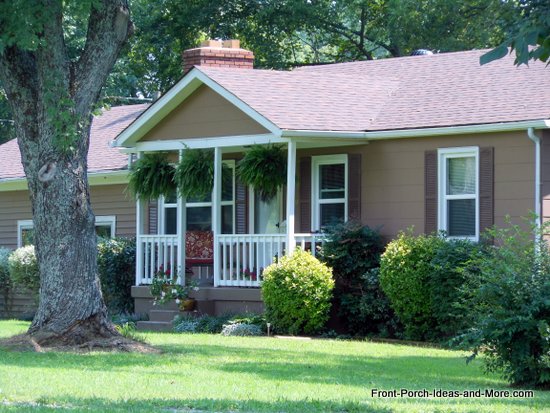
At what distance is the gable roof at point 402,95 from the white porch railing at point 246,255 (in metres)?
2.42

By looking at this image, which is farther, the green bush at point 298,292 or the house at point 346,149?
the green bush at point 298,292

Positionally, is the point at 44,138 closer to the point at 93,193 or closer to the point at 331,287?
the point at 331,287

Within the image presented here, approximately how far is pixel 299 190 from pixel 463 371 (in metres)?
7.95

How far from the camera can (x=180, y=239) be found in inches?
834

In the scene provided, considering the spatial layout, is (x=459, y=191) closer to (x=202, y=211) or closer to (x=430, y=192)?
Result: (x=430, y=192)

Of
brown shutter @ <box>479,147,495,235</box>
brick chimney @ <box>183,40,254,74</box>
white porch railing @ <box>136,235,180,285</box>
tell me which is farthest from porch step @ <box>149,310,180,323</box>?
brown shutter @ <box>479,147,495,235</box>

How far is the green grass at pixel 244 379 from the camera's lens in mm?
10180

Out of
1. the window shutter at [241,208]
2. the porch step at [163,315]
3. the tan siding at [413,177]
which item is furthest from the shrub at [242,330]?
the window shutter at [241,208]

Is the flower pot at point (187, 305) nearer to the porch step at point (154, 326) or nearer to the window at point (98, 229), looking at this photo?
the porch step at point (154, 326)

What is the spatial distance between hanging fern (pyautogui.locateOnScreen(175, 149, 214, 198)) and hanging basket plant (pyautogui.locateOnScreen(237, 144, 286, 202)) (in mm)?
661

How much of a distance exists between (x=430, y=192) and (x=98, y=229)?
404 inches

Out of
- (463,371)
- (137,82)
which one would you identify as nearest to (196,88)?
(463,371)

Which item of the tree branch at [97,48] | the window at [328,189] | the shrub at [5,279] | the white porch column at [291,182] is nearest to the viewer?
the tree branch at [97,48]

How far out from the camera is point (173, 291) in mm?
20844
